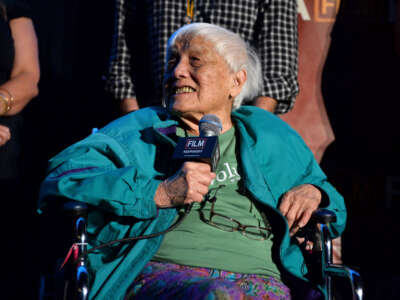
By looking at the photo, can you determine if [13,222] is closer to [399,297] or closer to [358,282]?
[358,282]

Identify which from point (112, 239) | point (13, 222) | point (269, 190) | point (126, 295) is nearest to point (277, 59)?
point (269, 190)

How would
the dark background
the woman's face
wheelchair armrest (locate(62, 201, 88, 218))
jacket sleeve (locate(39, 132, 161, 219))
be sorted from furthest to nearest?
1. the dark background
2. the woman's face
3. jacket sleeve (locate(39, 132, 161, 219))
4. wheelchair armrest (locate(62, 201, 88, 218))

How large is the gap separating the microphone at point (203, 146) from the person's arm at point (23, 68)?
1176 millimetres

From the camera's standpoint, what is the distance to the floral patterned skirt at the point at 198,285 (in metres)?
1.25

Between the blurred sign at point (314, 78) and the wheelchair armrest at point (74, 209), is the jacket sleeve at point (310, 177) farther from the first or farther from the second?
the blurred sign at point (314, 78)

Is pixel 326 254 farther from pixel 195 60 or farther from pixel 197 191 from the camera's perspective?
pixel 195 60

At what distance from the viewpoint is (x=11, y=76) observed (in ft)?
7.45

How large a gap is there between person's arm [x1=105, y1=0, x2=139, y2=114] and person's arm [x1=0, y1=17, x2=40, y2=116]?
39 centimetres

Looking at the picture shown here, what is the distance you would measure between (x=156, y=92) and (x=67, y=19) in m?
0.81

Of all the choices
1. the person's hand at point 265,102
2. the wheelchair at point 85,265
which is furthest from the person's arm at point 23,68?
the person's hand at point 265,102

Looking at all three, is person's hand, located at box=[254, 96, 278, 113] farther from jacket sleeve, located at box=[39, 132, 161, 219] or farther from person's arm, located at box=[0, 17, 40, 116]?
person's arm, located at box=[0, 17, 40, 116]

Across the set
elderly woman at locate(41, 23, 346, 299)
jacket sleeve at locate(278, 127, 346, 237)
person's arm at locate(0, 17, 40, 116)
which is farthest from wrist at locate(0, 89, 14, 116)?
jacket sleeve at locate(278, 127, 346, 237)

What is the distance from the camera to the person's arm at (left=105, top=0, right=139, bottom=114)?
2.39 meters

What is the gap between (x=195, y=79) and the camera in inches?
69.3
